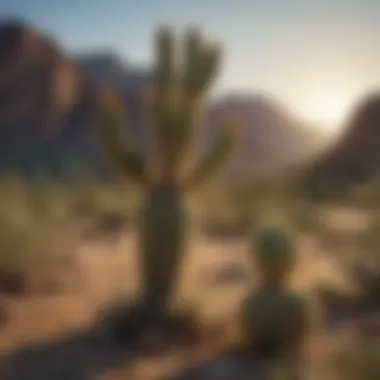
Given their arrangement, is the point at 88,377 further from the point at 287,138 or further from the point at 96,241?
the point at 287,138

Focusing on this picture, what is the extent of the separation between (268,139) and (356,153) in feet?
20.9

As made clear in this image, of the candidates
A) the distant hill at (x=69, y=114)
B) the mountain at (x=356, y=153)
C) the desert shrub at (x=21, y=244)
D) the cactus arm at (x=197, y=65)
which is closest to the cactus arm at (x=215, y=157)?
the cactus arm at (x=197, y=65)

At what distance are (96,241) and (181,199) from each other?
4.73m

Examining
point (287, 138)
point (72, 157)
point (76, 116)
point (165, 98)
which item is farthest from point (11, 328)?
point (76, 116)

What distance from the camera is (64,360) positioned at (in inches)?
195

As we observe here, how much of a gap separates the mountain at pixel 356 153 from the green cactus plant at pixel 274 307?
12.6 metres

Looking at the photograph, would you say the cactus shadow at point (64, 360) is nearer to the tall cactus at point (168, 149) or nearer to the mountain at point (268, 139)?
the tall cactus at point (168, 149)

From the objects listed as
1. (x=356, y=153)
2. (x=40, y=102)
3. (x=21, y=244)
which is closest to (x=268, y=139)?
(x=356, y=153)

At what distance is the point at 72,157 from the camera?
23.6 metres

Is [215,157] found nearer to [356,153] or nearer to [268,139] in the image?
[356,153]

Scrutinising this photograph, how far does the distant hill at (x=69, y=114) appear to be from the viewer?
2273cm

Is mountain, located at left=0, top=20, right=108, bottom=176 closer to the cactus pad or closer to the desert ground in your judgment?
the desert ground

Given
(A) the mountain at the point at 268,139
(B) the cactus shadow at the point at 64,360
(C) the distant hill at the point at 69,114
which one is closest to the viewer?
(B) the cactus shadow at the point at 64,360

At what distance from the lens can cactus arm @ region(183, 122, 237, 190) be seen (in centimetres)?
555
